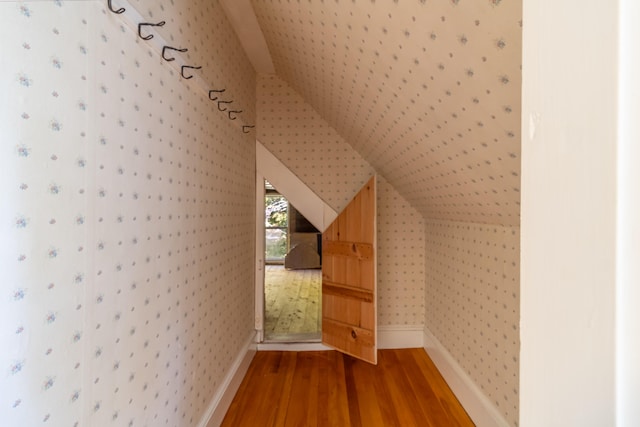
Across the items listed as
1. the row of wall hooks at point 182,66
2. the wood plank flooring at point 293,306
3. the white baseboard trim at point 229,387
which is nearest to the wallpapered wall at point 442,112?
the row of wall hooks at point 182,66

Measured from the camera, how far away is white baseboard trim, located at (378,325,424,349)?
2.86 meters

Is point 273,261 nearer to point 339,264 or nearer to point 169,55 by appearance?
point 339,264

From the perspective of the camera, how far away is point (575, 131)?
0.34 m

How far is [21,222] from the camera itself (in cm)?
63

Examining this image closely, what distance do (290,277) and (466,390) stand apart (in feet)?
14.1

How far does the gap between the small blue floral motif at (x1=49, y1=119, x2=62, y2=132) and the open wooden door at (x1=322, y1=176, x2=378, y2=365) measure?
6.48 ft

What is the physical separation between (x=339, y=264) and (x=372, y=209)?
58 centimetres

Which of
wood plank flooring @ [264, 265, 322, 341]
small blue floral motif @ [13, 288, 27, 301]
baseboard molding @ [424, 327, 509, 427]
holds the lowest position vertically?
wood plank flooring @ [264, 265, 322, 341]

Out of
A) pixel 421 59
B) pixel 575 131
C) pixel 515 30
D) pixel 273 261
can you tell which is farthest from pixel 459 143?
pixel 273 261

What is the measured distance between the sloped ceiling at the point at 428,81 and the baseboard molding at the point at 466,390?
101 cm

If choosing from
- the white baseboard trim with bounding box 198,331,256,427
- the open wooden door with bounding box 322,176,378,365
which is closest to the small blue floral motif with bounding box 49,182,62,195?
the white baseboard trim with bounding box 198,331,256,427

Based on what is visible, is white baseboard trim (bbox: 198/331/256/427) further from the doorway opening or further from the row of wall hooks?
the row of wall hooks

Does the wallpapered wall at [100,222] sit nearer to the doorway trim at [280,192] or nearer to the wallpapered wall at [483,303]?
the doorway trim at [280,192]

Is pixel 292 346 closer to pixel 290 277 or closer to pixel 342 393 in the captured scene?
pixel 342 393
